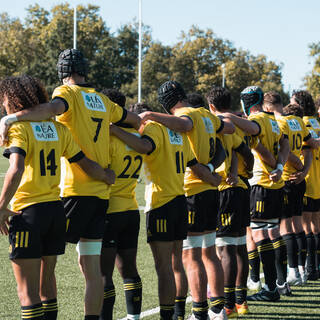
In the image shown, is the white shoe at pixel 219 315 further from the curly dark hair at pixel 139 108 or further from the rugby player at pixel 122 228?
the curly dark hair at pixel 139 108

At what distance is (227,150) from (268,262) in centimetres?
156

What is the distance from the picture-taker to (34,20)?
235 ft

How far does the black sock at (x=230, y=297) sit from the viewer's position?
603 cm

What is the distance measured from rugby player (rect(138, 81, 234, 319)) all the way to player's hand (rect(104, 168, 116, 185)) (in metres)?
0.84

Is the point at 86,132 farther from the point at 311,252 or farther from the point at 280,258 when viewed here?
the point at 311,252

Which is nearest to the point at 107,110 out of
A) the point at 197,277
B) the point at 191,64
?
the point at 197,277

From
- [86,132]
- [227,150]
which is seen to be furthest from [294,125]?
[86,132]

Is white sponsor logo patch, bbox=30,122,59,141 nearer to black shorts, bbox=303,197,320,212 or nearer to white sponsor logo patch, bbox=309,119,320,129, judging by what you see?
black shorts, bbox=303,197,320,212

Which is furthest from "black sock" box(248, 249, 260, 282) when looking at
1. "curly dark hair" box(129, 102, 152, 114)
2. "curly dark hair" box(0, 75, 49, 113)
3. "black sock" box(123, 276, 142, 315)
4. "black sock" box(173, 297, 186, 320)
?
"curly dark hair" box(0, 75, 49, 113)

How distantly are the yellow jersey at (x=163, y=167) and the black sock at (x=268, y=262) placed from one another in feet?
6.59

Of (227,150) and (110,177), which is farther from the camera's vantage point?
(227,150)

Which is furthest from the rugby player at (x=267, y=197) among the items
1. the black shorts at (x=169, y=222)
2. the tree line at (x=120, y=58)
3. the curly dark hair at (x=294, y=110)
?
the tree line at (x=120, y=58)

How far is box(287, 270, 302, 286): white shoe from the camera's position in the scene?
7633 mm

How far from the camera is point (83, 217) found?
15.0 ft
